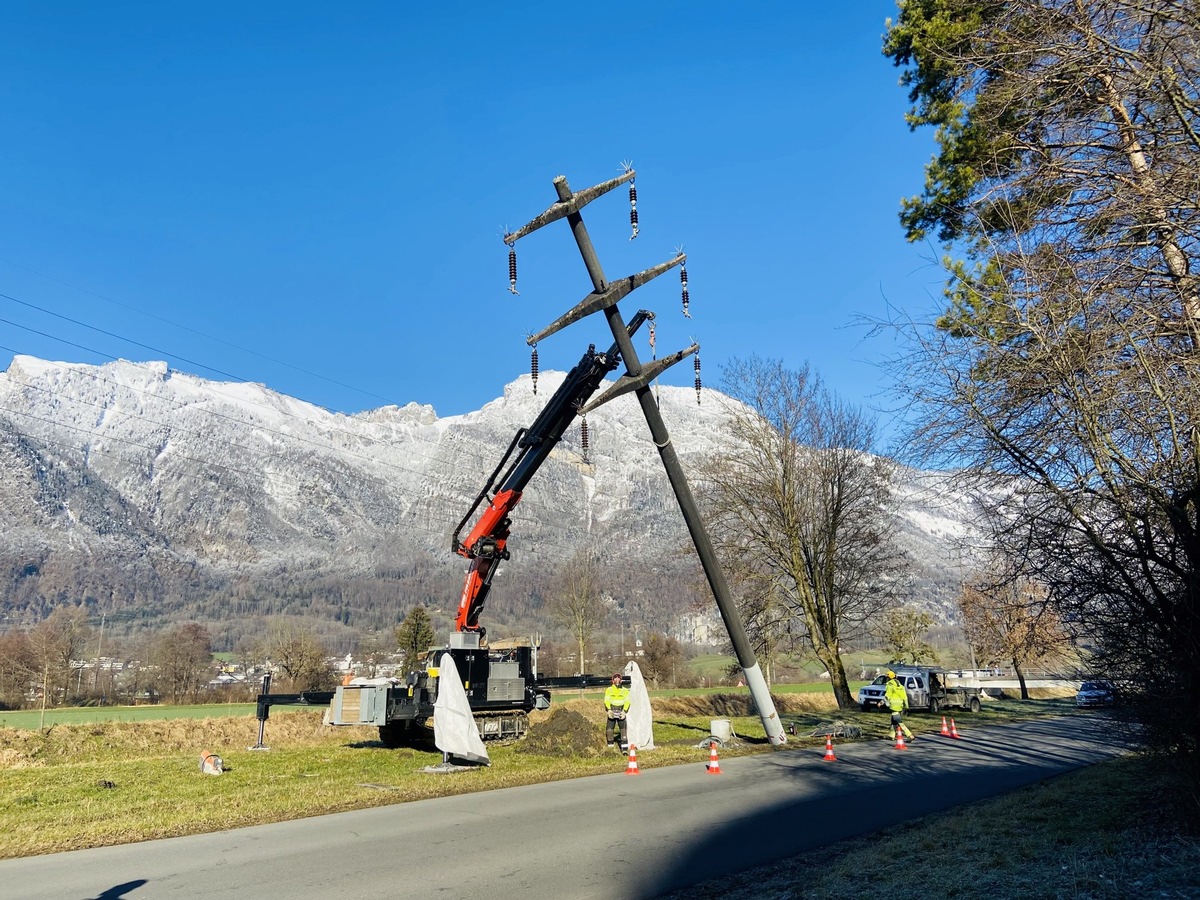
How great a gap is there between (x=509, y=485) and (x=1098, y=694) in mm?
14638

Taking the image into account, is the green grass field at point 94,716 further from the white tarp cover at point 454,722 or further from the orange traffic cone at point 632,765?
the orange traffic cone at point 632,765

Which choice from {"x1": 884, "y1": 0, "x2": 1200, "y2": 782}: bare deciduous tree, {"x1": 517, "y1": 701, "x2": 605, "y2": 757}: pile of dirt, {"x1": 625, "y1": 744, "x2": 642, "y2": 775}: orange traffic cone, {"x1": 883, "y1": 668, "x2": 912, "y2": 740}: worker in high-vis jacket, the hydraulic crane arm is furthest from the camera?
{"x1": 883, "y1": 668, "x2": 912, "y2": 740}: worker in high-vis jacket

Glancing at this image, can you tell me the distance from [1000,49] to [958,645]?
281 ft

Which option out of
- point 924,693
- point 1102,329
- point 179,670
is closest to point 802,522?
point 924,693

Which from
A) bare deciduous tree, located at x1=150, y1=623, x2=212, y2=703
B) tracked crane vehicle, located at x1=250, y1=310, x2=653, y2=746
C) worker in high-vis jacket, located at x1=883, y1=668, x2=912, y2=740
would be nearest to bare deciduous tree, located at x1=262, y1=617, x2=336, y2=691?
bare deciduous tree, located at x1=150, y1=623, x2=212, y2=703

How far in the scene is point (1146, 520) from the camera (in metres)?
6.83

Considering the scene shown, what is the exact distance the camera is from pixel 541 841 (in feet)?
31.6

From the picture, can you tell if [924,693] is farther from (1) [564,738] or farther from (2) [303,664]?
(2) [303,664]

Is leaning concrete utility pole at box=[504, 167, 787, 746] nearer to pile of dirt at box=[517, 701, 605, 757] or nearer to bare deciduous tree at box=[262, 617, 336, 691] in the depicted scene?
pile of dirt at box=[517, 701, 605, 757]

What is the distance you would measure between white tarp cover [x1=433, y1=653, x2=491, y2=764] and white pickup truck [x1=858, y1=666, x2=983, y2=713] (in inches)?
985

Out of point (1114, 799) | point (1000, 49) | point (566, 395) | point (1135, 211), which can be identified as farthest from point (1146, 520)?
point (566, 395)

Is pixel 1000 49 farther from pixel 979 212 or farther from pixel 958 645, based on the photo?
pixel 958 645

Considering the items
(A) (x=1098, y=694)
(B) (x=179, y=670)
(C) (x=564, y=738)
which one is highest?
(B) (x=179, y=670)

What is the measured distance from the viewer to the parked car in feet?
25.8
